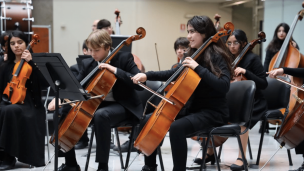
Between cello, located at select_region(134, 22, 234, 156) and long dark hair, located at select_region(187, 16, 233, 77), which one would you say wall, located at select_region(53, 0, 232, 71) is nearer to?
long dark hair, located at select_region(187, 16, 233, 77)

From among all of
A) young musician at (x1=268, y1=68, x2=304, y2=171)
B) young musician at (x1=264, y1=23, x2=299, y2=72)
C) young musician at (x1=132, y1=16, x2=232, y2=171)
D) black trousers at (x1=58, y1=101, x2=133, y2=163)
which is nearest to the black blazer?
black trousers at (x1=58, y1=101, x2=133, y2=163)

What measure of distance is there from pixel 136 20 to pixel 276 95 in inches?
158

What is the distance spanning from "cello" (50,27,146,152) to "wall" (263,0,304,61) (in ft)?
14.5

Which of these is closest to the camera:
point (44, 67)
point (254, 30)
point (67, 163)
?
point (44, 67)

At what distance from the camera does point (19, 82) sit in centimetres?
286

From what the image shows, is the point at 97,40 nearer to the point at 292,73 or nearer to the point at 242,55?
the point at 242,55

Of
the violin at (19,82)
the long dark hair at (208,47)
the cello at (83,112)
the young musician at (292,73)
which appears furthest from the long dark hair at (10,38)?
A: the young musician at (292,73)

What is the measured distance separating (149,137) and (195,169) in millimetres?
897

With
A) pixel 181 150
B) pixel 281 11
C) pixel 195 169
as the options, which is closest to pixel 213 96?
pixel 181 150

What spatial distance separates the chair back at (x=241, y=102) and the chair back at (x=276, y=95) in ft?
2.75

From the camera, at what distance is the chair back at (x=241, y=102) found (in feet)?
7.87

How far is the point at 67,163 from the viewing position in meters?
2.74

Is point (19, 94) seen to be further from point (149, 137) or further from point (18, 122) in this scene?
point (149, 137)

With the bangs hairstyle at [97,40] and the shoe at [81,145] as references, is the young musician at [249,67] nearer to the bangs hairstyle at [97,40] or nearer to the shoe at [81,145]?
the bangs hairstyle at [97,40]
